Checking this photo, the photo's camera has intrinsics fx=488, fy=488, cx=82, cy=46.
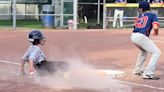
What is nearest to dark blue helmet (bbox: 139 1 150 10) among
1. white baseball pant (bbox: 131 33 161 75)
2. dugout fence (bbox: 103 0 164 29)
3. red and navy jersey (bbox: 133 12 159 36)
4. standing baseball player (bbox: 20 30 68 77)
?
red and navy jersey (bbox: 133 12 159 36)

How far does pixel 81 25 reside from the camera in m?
28.4

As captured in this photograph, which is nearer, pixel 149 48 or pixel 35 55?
pixel 35 55

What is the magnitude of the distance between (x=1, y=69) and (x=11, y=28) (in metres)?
14.8

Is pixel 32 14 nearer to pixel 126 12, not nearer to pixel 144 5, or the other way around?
pixel 126 12

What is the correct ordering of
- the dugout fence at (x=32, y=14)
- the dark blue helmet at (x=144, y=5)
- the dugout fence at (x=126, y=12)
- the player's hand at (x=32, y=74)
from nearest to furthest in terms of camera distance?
the player's hand at (x=32, y=74) → the dark blue helmet at (x=144, y=5) → the dugout fence at (x=32, y=14) → the dugout fence at (x=126, y=12)

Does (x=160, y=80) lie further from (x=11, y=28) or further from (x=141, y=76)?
(x=11, y=28)

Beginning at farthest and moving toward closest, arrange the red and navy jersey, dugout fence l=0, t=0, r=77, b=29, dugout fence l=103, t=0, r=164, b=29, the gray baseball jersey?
1. dugout fence l=103, t=0, r=164, b=29
2. dugout fence l=0, t=0, r=77, b=29
3. the red and navy jersey
4. the gray baseball jersey

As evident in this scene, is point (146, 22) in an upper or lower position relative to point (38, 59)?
upper

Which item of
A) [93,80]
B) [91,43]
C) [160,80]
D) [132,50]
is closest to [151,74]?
[160,80]

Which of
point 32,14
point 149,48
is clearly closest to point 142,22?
point 149,48

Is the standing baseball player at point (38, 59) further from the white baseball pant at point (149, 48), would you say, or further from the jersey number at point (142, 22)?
the jersey number at point (142, 22)

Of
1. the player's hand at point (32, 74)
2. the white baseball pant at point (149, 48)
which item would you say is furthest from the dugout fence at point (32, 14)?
the player's hand at point (32, 74)

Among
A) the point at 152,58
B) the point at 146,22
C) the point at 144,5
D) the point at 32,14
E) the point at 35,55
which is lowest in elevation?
the point at 152,58

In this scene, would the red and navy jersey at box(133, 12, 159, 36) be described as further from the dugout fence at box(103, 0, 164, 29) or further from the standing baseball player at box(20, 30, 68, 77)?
the dugout fence at box(103, 0, 164, 29)
